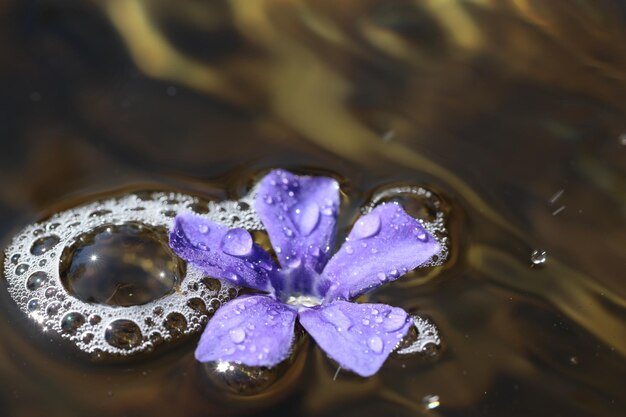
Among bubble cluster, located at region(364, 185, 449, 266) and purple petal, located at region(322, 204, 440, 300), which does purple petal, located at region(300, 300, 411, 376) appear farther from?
bubble cluster, located at region(364, 185, 449, 266)

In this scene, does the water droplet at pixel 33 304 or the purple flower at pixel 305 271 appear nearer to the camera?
the purple flower at pixel 305 271

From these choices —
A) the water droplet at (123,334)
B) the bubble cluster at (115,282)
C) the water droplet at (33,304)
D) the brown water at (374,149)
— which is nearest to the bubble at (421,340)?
the brown water at (374,149)

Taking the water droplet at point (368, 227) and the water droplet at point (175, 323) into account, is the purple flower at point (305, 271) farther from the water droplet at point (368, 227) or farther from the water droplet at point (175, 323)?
the water droplet at point (175, 323)

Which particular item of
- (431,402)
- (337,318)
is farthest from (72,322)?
(431,402)

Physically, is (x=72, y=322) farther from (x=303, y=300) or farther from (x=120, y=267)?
(x=303, y=300)

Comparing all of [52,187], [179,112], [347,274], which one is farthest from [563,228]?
[52,187]

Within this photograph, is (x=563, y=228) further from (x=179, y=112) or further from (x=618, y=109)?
(x=179, y=112)
